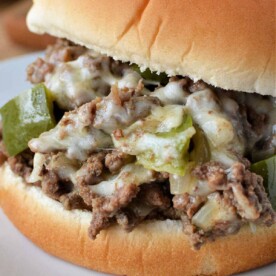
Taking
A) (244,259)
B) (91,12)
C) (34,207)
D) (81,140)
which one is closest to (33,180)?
(34,207)

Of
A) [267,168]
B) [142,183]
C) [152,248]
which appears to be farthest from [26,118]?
[267,168]

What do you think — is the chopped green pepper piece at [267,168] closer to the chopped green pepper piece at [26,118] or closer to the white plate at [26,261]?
the white plate at [26,261]

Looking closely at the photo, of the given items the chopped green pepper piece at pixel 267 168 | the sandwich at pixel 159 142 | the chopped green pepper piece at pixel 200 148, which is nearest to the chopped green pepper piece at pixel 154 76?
the sandwich at pixel 159 142

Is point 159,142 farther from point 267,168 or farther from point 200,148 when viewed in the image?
point 267,168

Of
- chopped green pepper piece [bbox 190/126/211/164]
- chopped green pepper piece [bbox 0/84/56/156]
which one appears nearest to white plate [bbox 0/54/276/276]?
chopped green pepper piece [bbox 0/84/56/156]

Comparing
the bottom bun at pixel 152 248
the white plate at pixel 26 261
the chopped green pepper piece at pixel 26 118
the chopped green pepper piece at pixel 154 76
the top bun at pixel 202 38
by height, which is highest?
the top bun at pixel 202 38
